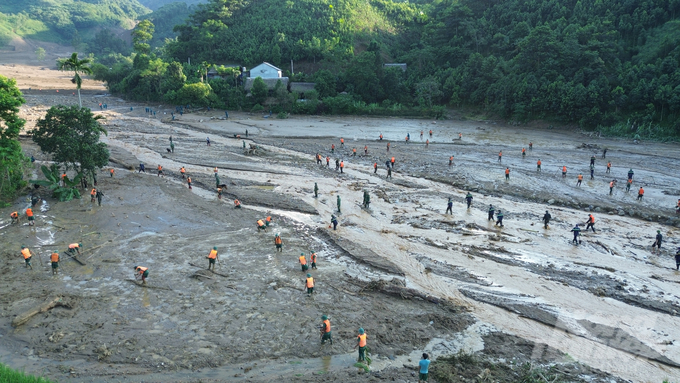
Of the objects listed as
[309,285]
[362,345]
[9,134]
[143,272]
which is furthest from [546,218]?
[9,134]

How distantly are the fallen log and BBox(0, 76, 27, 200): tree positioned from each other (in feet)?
47.7

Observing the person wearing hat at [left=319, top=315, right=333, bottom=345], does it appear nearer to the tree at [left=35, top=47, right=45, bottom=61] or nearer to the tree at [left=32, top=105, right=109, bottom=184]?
the tree at [left=32, top=105, right=109, bottom=184]

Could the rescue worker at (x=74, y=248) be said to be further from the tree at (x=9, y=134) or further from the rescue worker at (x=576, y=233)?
the rescue worker at (x=576, y=233)

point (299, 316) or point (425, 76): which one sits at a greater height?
point (425, 76)

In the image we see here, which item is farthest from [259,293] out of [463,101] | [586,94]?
[463,101]

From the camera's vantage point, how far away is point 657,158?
37.6 metres

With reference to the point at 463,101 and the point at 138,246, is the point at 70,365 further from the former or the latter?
the point at 463,101

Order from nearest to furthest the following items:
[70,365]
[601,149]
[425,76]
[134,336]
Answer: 1. [70,365]
2. [134,336]
3. [601,149]
4. [425,76]

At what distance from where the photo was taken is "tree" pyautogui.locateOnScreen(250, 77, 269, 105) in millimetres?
63500

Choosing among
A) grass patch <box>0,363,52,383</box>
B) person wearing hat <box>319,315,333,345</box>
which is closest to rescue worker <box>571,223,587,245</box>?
person wearing hat <box>319,315,333,345</box>

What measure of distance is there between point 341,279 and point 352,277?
0.50 meters

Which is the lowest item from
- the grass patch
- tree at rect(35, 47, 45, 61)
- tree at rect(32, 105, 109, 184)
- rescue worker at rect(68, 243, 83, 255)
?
rescue worker at rect(68, 243, 83, 255)

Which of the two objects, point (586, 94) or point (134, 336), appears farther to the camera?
point (586, 94)

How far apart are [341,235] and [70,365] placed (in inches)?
521
